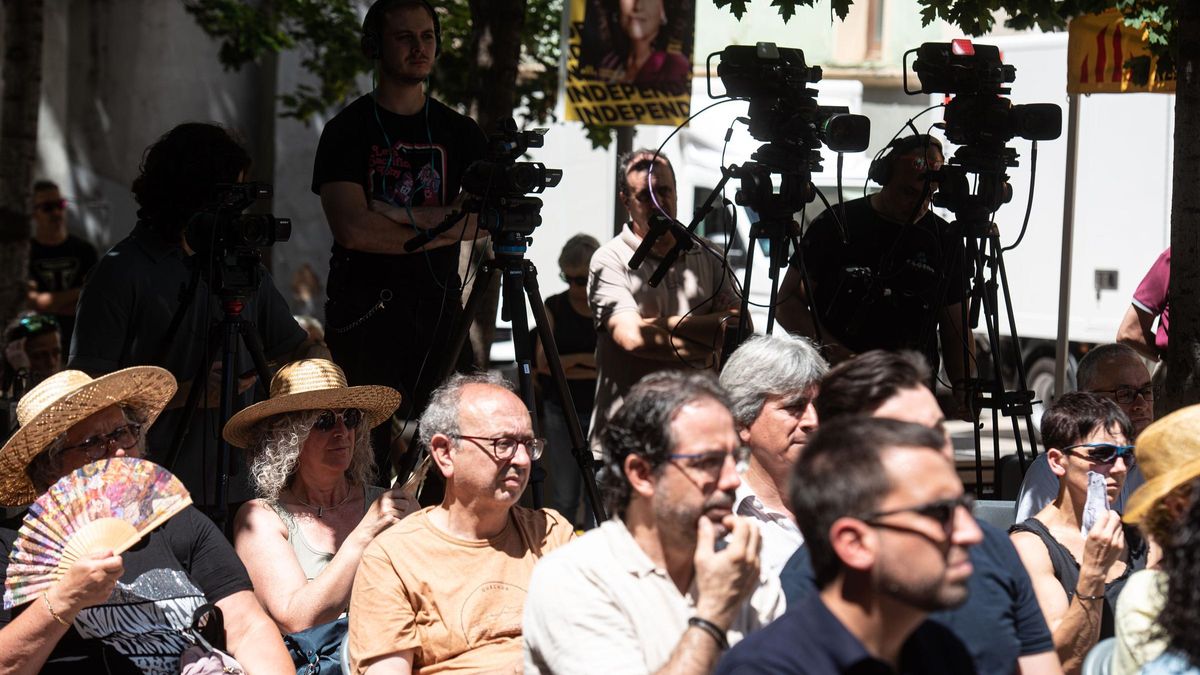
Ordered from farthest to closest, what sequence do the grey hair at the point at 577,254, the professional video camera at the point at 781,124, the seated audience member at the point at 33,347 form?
the grey hair at the point at 577,254
the seated audience member at the point at 33,347
the professional video camera at the point at 781,124

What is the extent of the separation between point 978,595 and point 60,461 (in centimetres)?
218

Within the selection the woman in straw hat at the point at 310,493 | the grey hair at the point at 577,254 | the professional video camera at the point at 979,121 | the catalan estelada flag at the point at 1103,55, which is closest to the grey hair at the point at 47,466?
the woman in straw hat at the point at 310,493

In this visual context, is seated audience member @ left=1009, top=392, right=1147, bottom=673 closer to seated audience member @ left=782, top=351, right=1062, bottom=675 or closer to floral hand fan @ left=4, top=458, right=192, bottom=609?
seated audience member @ left=782, top=351, right=1062, bottom=675

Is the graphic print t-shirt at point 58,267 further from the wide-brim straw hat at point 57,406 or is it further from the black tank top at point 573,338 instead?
the wide-brim straw hat at point 57,406

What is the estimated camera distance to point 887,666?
2484 mm

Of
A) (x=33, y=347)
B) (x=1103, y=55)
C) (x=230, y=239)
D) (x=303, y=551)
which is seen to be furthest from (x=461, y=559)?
(x=1103, y=55)

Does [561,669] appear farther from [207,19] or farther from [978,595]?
[207,19]

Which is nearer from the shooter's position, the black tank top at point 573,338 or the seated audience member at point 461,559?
the seated audience member at point 461,559

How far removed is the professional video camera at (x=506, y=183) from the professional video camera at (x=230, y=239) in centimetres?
64

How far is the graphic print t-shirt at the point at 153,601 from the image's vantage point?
11.8 ft

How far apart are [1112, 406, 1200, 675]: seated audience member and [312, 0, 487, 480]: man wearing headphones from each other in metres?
2.48

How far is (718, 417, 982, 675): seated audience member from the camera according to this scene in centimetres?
243

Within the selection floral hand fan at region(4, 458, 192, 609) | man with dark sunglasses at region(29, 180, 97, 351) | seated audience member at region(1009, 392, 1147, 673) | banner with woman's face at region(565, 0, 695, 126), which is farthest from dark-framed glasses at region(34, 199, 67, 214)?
seated audience member at region(1009, 392, 1147, 673)

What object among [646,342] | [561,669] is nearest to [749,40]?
[646,342]
